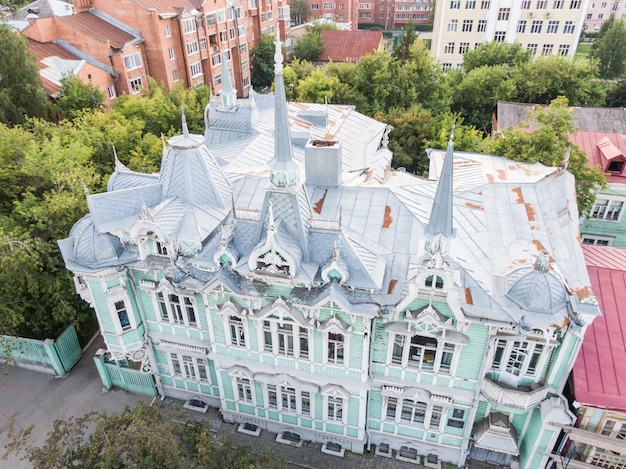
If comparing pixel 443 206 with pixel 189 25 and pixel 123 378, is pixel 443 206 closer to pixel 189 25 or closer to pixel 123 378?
pixel 123 378

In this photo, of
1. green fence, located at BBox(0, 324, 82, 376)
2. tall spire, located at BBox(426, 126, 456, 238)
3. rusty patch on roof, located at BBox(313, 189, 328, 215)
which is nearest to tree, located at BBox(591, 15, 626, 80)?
rusty patch on roof, located at BBox(313, 189, 328, 215)

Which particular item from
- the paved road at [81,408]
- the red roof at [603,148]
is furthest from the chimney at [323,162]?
the red roof at [603,148]

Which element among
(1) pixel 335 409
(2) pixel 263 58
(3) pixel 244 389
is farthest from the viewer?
(2) pixel 263 58

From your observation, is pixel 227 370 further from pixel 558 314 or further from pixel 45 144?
pixel 45 144

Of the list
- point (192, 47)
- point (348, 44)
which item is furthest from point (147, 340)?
point (348, 44)

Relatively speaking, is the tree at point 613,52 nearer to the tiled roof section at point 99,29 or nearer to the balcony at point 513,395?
the tiled roof section at point 99,29

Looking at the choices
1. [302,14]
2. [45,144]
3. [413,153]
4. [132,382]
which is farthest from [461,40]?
[132,382]

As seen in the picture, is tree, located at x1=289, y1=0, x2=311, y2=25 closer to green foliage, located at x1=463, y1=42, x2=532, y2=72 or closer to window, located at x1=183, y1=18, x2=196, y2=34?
window, located at x1=183, y1=18, x2=196, y2=34

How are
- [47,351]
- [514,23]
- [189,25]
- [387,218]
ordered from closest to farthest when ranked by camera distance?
[387,218] < [47,351] < [189,25] < [514,23]
